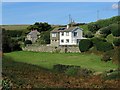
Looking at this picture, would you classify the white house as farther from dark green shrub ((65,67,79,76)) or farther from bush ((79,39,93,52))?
dark green shrub ((65,67,79,76))

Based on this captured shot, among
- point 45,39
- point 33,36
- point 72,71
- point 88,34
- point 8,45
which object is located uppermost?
point 88,34

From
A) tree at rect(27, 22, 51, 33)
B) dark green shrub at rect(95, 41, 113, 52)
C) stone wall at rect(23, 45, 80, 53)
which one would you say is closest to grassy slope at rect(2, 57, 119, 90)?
dark green shrub at rect(95, 41, 113, 52)

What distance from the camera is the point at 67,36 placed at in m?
46.1

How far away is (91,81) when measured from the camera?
1898 centimetres

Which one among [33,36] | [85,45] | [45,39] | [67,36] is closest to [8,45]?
[45,39]

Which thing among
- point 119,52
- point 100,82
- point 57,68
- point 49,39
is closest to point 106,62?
point 119,52

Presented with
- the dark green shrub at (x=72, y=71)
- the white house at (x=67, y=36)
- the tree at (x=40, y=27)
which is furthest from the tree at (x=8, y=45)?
the dark green shrub at (x=72, y=71)

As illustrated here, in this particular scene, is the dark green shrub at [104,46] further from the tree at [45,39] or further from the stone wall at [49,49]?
the tree at [45,39]

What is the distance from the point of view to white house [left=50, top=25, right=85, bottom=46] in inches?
1783

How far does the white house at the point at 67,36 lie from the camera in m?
45.3

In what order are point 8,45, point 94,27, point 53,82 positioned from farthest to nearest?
1. point 94,27
2. point 8,45
3. point 53,82

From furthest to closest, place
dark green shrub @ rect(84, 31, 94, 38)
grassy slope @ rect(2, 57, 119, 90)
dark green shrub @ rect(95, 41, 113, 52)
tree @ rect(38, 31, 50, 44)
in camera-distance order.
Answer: tree @ rect(38, 31, 50, 44), dark green shrub @ rect(84, 31, 94, 38), dark green shrub @ rect(95, 41, 113, 52), grassy slope @ rect(2, 57, 119, 90)

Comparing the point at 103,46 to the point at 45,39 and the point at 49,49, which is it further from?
the point at 45,39

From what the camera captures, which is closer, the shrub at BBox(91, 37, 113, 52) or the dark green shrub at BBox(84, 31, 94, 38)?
the shrub at BBox(91, 37, 113, 52)
